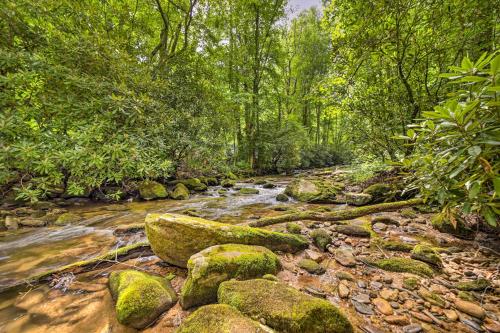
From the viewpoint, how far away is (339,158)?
76.5 feet

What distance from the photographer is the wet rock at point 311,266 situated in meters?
2.60

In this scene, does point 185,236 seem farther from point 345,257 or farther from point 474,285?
point 474,285

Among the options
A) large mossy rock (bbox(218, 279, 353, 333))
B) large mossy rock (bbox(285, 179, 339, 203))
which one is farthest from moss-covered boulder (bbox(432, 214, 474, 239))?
large mossy rock (bbox(218, 279, 353, 333))

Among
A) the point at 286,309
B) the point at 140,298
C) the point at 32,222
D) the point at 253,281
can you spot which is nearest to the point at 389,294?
the point at 286,309

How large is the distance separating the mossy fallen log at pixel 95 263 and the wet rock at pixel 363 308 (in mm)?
2953

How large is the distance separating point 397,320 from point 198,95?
10.4m

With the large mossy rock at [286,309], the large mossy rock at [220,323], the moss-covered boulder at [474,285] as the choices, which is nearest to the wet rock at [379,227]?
the moss-covered boulder at [474,285]

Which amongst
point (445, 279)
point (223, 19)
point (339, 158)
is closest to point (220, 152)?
point (445, 279)

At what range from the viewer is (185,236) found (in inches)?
105

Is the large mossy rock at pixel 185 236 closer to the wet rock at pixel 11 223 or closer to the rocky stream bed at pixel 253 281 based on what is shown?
the rocky stream bed at pixel 253 281

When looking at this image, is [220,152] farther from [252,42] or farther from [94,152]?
[252,42]

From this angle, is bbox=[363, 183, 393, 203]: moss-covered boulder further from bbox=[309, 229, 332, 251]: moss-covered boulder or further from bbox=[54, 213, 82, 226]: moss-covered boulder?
bbox=[54, 213, 82, 226]: moss-covered boulder

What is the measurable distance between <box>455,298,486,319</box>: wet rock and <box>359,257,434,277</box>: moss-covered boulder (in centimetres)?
47

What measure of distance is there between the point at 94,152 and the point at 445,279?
5.47 m
